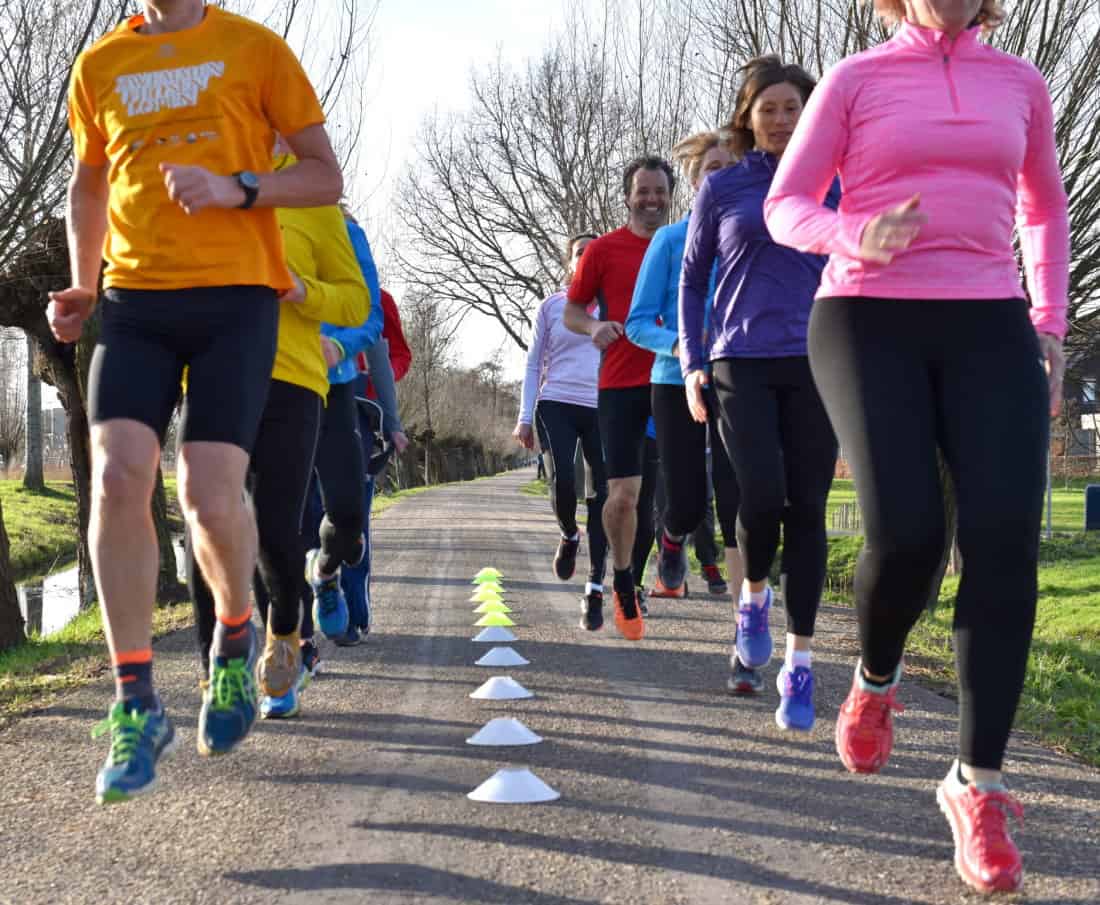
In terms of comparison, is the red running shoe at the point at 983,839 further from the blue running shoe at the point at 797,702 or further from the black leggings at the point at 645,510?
the black leggings at the point at 645,510

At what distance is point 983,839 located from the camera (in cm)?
261

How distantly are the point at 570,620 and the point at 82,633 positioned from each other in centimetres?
379

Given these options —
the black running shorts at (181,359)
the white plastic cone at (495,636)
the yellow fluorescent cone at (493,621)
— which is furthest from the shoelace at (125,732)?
the yellow fluorescent cone at (493,621)

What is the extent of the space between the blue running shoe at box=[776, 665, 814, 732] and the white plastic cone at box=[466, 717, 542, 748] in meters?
0.82

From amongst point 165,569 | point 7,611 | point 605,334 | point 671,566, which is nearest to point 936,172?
point 605,334

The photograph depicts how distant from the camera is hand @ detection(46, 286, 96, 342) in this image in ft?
10.4

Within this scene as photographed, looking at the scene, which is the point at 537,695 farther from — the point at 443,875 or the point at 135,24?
the point at 135,24

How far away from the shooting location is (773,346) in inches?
175

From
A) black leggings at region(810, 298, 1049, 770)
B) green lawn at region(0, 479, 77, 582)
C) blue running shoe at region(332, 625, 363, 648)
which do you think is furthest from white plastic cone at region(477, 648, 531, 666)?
green lawn at region(0, 479, 77, 582)

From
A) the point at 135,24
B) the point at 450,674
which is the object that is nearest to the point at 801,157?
the point at 135,24

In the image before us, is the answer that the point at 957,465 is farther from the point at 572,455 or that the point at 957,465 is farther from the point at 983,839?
the point at 572,455

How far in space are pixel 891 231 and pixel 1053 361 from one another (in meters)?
0.64

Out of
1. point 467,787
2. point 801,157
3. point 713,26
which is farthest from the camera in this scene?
point 713,26

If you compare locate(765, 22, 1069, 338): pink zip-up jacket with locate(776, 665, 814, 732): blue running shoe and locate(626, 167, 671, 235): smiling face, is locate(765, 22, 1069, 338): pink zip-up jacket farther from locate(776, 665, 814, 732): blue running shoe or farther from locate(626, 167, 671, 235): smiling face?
locate(626, 167, 671, 235): smiling face
